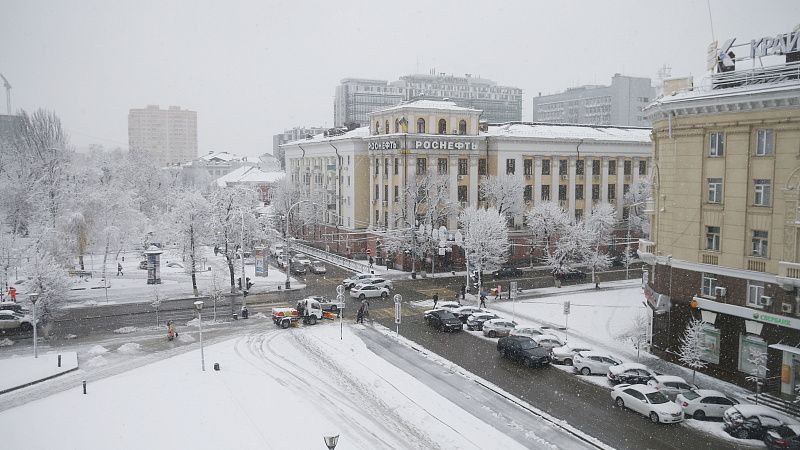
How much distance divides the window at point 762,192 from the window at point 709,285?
14.2ft

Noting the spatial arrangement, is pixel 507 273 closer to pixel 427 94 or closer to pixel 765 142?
pixel 765 142

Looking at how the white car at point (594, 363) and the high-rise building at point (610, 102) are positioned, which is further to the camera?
the high-rise building at point (610, 102)

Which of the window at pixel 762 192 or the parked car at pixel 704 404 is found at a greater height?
the window at pixel 762 192

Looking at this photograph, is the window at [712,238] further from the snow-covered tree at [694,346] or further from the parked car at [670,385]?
the parked car at [670,385]

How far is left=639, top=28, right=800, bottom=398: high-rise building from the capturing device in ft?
90.9

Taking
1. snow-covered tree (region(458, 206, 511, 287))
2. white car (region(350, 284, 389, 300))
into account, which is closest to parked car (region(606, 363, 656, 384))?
snow-covered tree (region(458, 206, 511, 287))

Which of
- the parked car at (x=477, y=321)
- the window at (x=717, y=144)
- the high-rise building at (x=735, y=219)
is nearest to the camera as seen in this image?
the high-rise building at (x=735, y=219)

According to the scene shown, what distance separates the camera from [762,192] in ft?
95.7

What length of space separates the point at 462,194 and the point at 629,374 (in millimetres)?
39521

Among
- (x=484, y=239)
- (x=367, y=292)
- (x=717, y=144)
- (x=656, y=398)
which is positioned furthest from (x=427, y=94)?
(x=656, y=398)

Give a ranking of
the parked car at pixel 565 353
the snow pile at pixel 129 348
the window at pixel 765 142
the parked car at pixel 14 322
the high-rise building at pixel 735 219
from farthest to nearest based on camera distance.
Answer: the parked car at pixel 14 322 < the snow pile at pixel 129 348 < the parked car at pixel 565 353 < the window at pixel 765 142 < the high-rise building at pixel 735 219

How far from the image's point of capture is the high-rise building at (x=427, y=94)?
170 m

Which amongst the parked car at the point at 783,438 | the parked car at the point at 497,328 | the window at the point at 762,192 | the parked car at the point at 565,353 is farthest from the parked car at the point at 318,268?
the parked car at the point at 783,438

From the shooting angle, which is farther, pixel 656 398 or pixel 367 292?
pixel 367 292
